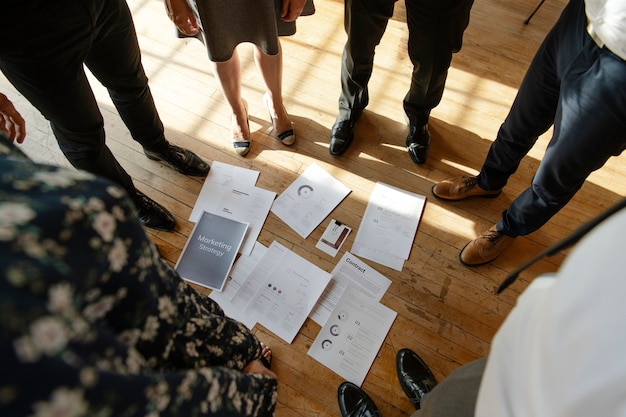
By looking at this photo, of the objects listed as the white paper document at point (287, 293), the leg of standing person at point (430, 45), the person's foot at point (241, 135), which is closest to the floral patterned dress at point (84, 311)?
the white paper document at point (287, 293)

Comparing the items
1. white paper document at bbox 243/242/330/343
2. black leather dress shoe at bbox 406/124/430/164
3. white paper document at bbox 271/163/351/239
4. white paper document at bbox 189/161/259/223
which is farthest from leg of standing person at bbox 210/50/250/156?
black leather dress shoe at bbox 406/124/430/164

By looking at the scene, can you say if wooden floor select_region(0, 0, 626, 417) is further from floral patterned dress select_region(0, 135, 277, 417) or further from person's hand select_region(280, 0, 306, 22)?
floral patterned dress select_region(0, 135, 277, 417)

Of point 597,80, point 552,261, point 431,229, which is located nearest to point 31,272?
point 597,80

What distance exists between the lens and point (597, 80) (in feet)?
3.07

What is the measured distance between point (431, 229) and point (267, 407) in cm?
112

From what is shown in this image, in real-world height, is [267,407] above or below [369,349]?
above

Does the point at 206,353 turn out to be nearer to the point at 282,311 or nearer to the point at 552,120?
the point at 282,311

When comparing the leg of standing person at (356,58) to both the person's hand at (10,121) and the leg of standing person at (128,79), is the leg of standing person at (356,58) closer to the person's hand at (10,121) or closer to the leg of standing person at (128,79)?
the leg of standing person at (128,79)

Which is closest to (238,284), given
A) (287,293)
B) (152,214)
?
(287,293)

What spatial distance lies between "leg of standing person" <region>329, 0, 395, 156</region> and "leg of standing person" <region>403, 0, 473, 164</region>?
4.6 inches

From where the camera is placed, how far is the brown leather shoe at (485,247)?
1.51m

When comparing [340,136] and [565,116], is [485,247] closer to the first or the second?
[565,116]

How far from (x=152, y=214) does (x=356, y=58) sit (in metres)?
1.06

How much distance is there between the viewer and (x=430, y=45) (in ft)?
4.48
